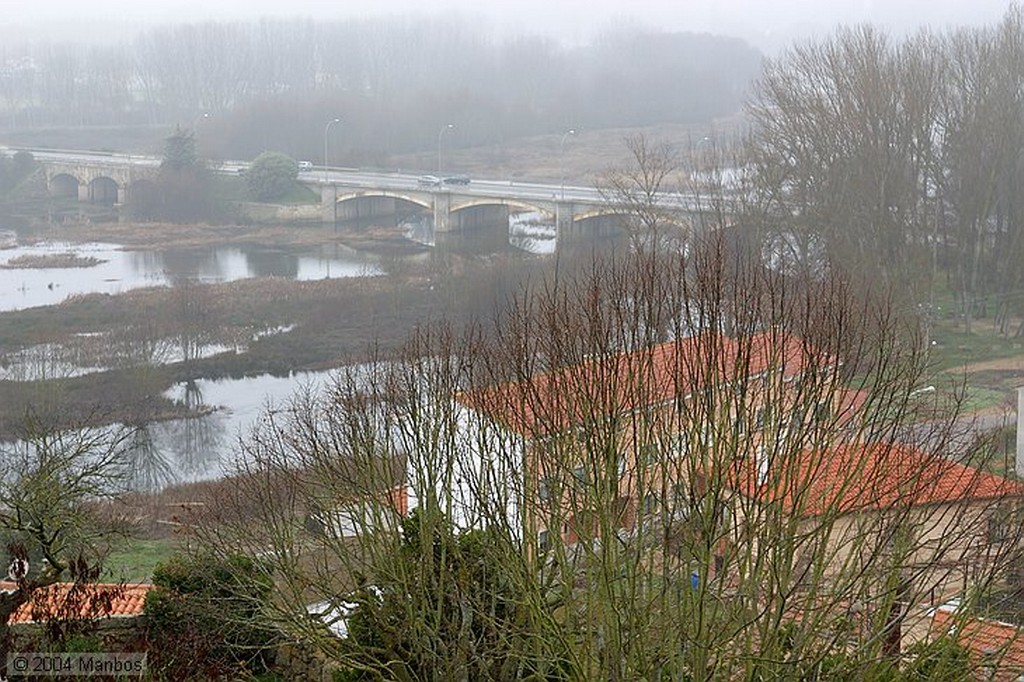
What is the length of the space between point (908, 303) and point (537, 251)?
15.8 metres

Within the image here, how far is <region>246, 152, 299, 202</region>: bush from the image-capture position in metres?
41.0

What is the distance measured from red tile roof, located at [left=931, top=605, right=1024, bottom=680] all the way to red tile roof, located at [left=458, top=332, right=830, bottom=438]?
124 cm

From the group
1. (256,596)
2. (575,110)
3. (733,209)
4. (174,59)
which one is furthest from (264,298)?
(174,59)

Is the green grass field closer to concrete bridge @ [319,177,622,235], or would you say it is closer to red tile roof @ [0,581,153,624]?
red tile roof @ [0,581,153,624]

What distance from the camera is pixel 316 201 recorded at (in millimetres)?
40562

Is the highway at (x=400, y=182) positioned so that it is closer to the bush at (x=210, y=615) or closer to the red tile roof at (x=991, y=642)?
the bush at (x=210, y=615)

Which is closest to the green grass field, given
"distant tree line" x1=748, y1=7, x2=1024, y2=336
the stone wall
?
"distant tree line" x1=748, y1=7, x2=1024, y2=336

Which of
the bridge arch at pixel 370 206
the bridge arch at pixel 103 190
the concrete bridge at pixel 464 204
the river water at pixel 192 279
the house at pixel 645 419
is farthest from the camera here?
the bridge arch at pixel 103 190

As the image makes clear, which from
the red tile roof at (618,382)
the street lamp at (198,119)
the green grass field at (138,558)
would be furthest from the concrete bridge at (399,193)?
the red tile roof at (618,382)

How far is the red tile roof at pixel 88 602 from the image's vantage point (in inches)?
253

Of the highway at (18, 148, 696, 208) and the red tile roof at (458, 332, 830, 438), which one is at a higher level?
the red tile roof at (458, 332, 830, 438)

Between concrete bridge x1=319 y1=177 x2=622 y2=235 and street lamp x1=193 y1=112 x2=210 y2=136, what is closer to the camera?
concrete bridge x1=319 y1=177 x2=622 y2=235

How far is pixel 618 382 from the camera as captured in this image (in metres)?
5.68

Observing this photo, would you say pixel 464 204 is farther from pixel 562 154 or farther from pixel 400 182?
pixel 562 154
